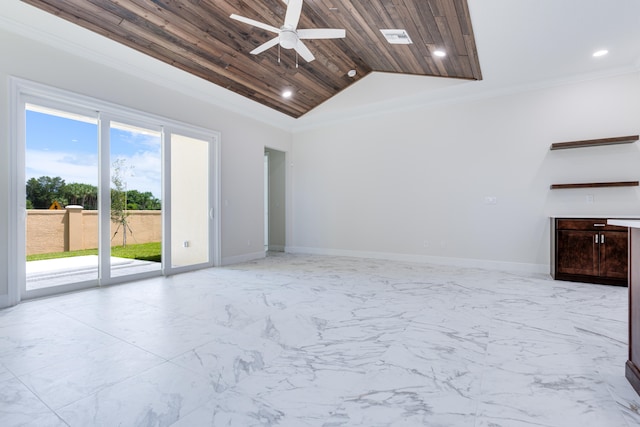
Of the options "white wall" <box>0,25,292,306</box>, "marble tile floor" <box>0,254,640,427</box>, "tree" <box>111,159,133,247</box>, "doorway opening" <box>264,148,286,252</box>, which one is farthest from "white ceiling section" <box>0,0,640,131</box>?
"marble tile floor" <box>0,254,640,427</box>

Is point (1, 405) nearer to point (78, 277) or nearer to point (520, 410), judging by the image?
point (520, 410)

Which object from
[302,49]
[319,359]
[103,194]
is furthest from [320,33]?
[103,194]

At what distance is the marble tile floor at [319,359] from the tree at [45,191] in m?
1.13

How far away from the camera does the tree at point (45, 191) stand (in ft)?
11.2

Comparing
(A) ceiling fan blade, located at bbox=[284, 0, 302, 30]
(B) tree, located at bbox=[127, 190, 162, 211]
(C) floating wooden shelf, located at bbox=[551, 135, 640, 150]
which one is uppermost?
(A) ceiling fan blade, located at bbox=[284, 0, 302, 30]

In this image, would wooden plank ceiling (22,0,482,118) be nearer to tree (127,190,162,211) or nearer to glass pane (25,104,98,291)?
glass pane (25,104,98,291)

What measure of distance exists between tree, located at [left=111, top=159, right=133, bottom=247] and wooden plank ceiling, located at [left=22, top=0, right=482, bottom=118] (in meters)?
1.57

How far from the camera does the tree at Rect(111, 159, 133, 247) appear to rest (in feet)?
13.3

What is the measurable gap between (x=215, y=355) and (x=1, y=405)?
1030 millimetres

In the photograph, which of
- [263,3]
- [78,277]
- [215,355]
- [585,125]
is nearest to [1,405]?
[215,355]

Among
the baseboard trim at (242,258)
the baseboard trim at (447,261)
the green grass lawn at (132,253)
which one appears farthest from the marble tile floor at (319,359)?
the baseboard trim at (242,258)

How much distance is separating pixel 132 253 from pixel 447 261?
5146 millimetres

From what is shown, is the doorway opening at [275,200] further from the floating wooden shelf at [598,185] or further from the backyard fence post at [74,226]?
the floating wooden shelf at [598,185]

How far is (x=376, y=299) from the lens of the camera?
3.29 metres
